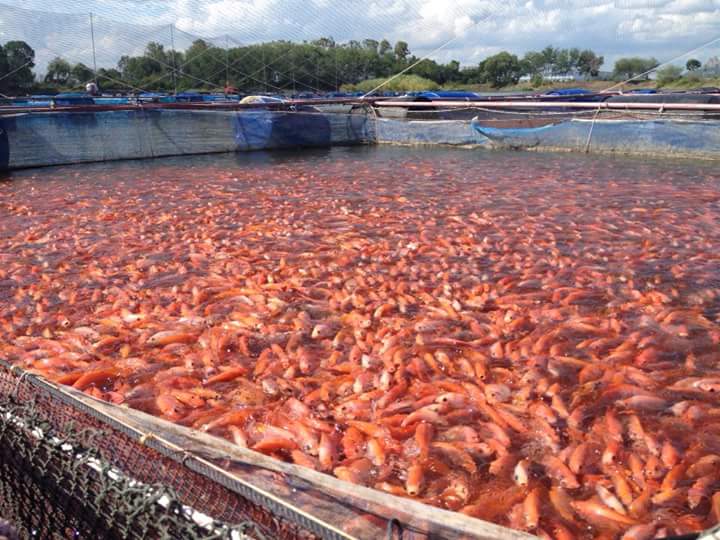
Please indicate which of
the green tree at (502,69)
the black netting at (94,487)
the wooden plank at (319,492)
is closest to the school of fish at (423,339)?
the wooden plank at (319,492)

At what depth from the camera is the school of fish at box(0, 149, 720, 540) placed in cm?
322

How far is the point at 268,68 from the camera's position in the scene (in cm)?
3253

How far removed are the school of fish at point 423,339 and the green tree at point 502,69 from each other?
31.5m

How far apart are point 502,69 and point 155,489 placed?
4146 centimetres

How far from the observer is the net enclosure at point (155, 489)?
7.20 feet

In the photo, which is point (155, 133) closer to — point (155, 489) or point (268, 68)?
point (155, 489)

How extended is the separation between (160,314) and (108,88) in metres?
24.8

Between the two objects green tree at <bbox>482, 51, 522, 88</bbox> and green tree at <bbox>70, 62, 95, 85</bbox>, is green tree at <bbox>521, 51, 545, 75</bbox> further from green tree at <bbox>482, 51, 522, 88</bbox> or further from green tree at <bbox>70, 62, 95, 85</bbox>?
green tree at <bbox>70, 62, 95, 85</bbox>

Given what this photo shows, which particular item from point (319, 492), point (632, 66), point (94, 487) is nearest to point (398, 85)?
point (632, 66)

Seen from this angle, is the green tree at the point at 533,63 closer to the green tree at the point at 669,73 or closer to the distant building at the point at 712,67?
the green tree at the point at 669,73

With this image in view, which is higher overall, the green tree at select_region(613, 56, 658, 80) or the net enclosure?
the green tree at select_region(613, 56, 658, 80)

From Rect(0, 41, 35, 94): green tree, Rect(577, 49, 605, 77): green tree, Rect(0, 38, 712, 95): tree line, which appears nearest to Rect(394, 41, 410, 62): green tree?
Rect(0, 38, 712, 95): tree line

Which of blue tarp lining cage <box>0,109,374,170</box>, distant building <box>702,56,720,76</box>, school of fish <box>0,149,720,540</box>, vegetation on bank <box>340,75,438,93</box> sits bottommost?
school of fish <box>0,149,720,540</box>

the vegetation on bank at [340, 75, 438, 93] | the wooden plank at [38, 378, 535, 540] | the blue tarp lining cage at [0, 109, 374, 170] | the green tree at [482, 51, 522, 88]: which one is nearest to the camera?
the wooden plank at [38, 378, 535, 540]
